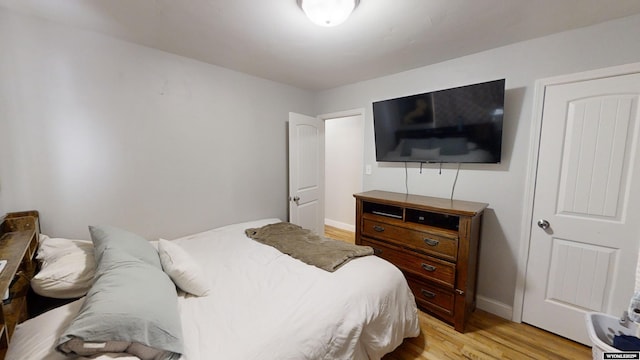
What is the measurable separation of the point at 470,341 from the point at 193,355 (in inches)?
77.8

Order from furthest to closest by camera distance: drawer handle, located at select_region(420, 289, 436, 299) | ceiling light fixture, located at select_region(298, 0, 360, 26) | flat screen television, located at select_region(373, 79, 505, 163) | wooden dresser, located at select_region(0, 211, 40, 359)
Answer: drawer handle, located at select_region(420, 289, 436, 299) → flat screen television, located at select_region(373, 79, 505, 163) → ceiling light fixture, located at select_region(298, 0, 360, 26) → wooden dresser, located at select_region(0, 211, 40, 359)

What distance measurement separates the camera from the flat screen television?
2.03 meters

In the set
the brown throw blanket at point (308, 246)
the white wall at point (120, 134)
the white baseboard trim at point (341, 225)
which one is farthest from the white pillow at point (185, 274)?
the white baseboard trim at point (341, 225)

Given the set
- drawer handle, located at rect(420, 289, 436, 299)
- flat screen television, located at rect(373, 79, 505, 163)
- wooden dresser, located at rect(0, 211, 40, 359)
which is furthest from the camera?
drawer handle, located at rect(420, 289, 436, 299)

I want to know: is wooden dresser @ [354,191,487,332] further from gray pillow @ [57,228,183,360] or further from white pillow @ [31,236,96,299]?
white pillow @ [31,236,96,299]

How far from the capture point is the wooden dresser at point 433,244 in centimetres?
195

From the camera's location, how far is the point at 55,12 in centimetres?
159

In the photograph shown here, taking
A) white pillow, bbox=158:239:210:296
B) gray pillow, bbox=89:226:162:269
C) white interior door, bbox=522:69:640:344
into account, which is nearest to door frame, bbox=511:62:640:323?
white interior door, bbox=522:69:640:344

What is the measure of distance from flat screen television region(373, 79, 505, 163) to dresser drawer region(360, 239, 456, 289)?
0.92 m

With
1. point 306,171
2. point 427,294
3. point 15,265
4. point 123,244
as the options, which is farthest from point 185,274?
point 306,171

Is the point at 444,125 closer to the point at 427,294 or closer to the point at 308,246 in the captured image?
the point at 427,294

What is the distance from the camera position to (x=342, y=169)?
463 centimetres

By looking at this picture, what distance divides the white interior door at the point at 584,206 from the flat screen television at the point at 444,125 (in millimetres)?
355

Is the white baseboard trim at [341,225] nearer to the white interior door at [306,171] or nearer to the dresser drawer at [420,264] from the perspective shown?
the white interior door at [306,171]
